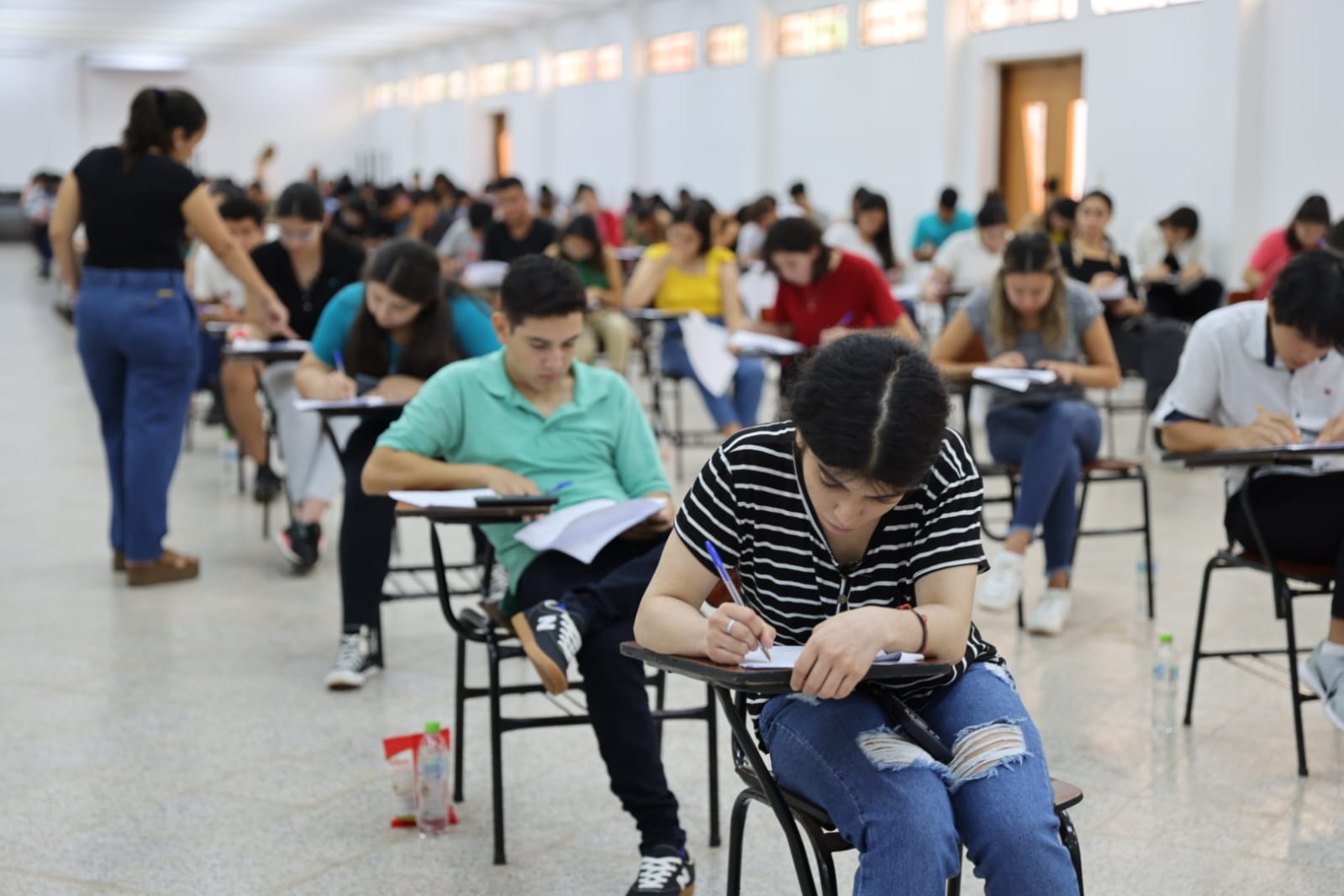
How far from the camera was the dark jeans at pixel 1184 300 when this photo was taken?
8.41m

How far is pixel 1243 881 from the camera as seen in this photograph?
2.69 meters

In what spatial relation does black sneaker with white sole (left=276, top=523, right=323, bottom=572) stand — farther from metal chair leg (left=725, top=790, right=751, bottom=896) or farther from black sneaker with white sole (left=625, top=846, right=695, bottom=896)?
metal chair leg (left=725, top=790, right=751, bottom=896)

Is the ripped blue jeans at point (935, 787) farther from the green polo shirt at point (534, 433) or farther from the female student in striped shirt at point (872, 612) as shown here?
the green polo shirt at point (534, 433)

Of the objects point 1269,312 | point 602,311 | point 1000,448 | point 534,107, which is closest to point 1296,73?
point 602,311

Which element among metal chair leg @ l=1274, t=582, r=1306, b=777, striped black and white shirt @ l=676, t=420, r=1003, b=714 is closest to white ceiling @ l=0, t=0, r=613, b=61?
metal chair leg @ l=1274, t=582, r=1306, b=777

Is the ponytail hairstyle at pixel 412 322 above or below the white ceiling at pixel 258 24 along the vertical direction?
below

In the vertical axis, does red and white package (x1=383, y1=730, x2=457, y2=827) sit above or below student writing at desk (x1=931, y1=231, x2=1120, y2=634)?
below

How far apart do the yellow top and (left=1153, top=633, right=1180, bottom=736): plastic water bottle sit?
3920mm

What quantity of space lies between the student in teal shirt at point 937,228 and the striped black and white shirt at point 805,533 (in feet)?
31.4

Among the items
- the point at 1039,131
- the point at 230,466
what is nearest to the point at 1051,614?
the point at 230,466

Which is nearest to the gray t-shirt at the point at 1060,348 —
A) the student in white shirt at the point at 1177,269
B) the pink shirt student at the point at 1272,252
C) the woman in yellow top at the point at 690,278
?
the woman in yellow top at the point at 690,278

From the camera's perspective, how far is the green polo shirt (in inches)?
119

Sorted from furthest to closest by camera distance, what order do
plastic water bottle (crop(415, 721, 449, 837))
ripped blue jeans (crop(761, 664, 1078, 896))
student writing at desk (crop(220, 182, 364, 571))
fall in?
student writing at desk (crop(220, 182, 364, 571)) → plastic water bottle (crop(415, 721, 449, 837)) → ripped blue jeans (crop(761, 664, 1078, 896))

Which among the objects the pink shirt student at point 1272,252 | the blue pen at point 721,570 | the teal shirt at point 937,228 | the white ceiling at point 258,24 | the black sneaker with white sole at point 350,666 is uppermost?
the white ceiling at point 258,24
